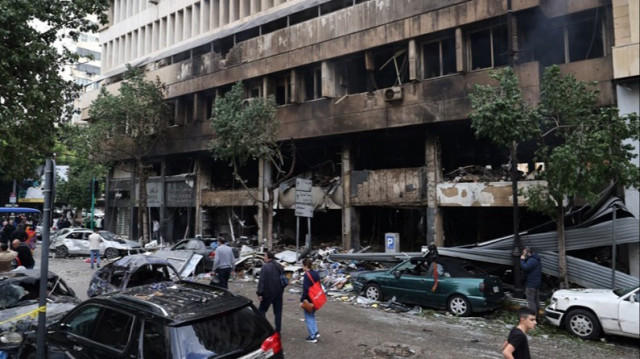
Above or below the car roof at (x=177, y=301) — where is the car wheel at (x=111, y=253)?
below

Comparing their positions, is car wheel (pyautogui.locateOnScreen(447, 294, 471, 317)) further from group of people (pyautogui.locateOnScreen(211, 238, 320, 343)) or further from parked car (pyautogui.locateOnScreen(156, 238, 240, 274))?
parked car (pyautogui.locateOnScreen(156, 238, 240, 274))

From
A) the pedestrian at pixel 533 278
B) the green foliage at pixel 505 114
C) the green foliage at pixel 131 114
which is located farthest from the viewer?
the green foliage at pixel 131 114

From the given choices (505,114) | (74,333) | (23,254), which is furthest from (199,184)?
(74,333)


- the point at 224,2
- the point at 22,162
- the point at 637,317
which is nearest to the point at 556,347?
the point at 637,317

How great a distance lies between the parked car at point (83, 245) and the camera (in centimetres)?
2161

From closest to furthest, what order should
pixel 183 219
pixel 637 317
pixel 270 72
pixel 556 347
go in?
pixel 637 317 → pixel 556 347 → pixel 270 72 → pixel 183 219

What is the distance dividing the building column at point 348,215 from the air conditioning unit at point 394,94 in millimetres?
3356

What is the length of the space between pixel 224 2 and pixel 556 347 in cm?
2390

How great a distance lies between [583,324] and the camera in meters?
6.65

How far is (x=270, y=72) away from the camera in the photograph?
21062mm

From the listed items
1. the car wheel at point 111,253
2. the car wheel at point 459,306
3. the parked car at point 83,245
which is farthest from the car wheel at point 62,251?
the car wheel at point 459,306

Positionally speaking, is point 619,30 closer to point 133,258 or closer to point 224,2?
point 133,258

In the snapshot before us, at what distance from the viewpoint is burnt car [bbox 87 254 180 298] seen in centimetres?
1024

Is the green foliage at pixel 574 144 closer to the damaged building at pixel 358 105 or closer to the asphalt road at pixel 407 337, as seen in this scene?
the damaged building at pixel 358 105
